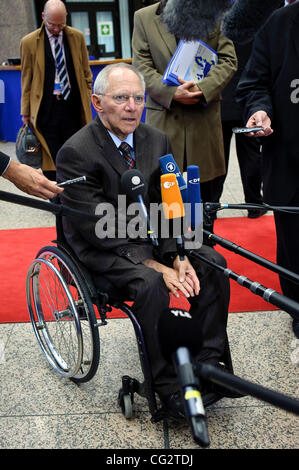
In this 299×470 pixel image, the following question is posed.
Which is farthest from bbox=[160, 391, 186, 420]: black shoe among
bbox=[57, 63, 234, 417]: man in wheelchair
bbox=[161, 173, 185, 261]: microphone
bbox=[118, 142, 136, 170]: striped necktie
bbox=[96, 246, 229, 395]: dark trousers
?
bbox=[118, 142, 136, 170]: striped necktie

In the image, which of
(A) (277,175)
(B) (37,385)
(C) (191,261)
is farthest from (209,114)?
(B) (37,385)

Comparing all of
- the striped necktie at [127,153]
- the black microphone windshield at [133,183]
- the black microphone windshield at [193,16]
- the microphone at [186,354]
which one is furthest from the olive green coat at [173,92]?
the microphone at [186,354]

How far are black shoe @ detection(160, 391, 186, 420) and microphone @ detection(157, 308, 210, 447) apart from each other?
34.5 inches

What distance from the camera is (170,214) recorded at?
5.71 feet

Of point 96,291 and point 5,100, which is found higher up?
point 5,100

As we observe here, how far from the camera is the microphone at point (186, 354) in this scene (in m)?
0.75

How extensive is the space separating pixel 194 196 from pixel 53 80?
2.81 m

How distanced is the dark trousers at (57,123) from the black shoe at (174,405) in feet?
9.37

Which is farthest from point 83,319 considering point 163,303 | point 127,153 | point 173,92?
point 173,92

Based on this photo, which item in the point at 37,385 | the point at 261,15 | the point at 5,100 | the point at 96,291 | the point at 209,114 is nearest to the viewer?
the point at 261,15

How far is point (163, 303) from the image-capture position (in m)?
1.83

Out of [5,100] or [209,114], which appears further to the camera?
[5,100]
